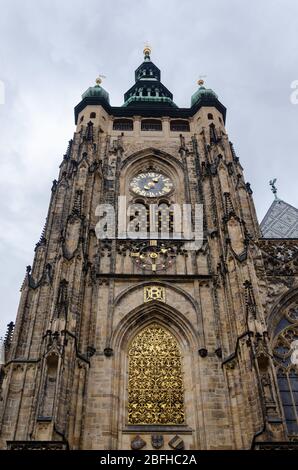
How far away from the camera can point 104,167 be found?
2306cm

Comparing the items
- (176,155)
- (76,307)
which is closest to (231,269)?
(76,307)

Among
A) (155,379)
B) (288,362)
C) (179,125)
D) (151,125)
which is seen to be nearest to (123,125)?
(151,125)

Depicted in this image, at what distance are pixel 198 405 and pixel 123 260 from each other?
564 centimetres

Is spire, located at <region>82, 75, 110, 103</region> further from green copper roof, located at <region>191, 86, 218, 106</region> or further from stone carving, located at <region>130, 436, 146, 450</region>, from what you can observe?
stone carving, located at <region>130, 436, 146, 450</region>

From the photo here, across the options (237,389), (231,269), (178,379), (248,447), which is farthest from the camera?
(231,269)

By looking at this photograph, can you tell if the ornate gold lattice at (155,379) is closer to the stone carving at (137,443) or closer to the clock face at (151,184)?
the stone carving at (137,443)

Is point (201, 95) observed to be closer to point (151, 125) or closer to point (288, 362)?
point (151, 125)

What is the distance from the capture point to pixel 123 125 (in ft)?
85.9

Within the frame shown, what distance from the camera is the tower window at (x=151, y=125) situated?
26.2 metres

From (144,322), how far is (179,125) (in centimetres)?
1139

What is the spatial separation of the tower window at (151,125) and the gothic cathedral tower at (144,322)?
262 centimetres

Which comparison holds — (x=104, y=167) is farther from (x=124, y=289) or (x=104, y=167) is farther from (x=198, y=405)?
(x=198, y=405)

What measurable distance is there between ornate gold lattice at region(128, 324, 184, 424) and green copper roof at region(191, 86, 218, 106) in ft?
41.7
